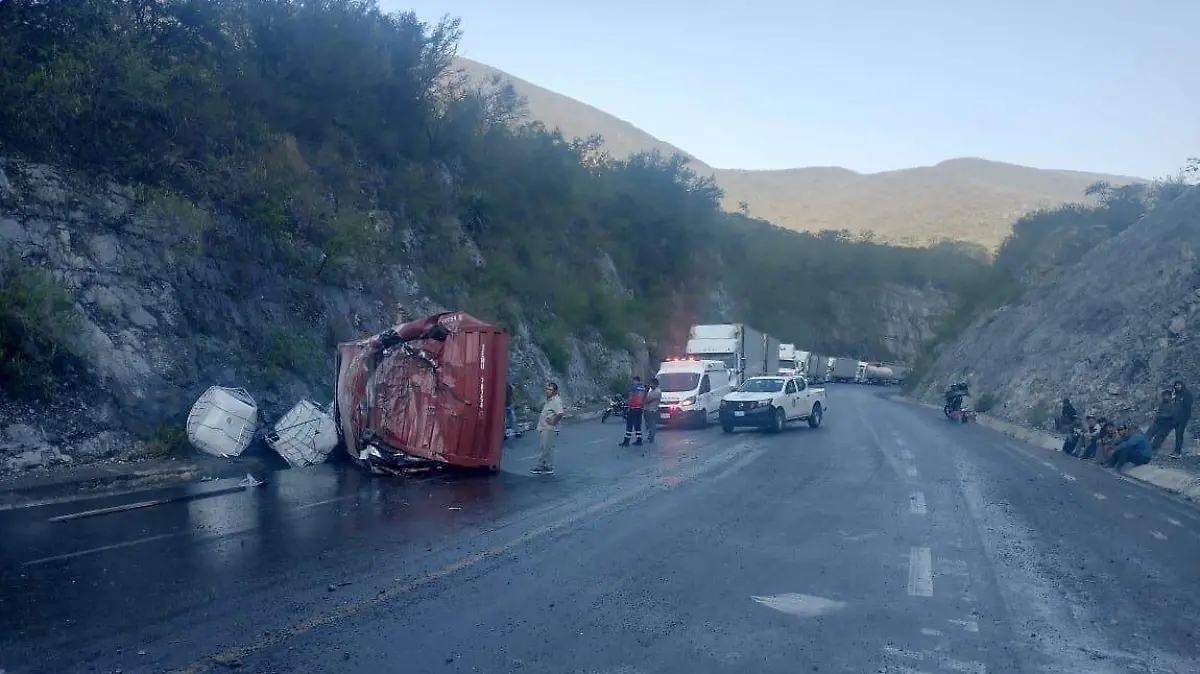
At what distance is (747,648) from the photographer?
6.55 meters

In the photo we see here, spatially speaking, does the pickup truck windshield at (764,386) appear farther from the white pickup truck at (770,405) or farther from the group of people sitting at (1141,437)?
the group of people sitting at (1141,437)

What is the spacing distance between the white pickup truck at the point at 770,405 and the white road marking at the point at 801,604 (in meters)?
20.2

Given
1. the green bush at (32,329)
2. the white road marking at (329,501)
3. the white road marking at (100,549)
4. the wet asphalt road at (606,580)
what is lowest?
the white road marking at (329,501)

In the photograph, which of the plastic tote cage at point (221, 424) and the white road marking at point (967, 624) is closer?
the white road marking at point (967, 624)

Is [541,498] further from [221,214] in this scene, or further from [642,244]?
[642,244]

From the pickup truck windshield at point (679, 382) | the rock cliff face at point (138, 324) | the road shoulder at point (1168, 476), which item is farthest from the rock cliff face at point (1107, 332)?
the rock cliff face at point (138, 324)

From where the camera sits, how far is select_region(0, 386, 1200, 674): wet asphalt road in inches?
251

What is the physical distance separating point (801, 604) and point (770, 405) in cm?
2072

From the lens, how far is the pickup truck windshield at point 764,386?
96.0 ft

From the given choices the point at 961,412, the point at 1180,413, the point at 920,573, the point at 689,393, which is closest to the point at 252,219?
the point at 689,393

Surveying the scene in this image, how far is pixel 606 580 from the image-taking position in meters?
8.58

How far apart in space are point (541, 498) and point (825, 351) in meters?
104

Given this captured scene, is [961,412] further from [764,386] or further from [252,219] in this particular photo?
[252,219]

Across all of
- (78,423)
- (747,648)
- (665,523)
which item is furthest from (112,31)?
(747,648)
